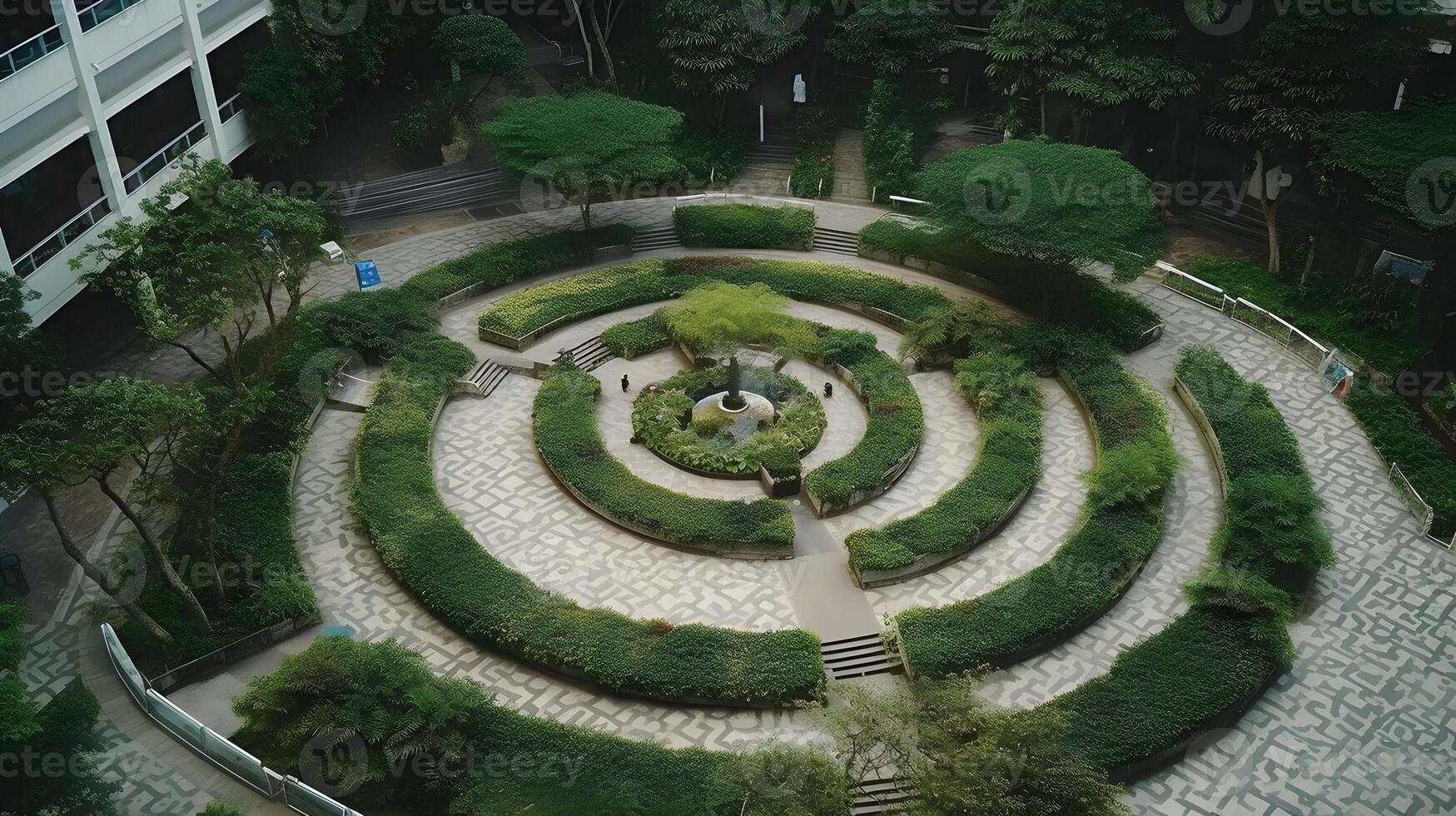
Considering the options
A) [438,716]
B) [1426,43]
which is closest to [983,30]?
[1426,43]

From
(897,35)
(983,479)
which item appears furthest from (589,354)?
(897,35)

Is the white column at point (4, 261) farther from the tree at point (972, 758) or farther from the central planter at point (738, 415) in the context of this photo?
the tree at point (972, 758)

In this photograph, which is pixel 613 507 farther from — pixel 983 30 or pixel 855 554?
pixel 983 30

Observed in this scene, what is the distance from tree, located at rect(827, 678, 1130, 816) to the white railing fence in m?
10.8

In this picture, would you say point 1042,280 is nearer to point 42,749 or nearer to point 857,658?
point 857,658

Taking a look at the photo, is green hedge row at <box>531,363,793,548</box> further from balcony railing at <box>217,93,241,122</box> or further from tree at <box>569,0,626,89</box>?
tree at <box>569,0,626,89</box>

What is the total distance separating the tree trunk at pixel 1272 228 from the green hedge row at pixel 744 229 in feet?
59.1

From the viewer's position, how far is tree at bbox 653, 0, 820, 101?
5197cm

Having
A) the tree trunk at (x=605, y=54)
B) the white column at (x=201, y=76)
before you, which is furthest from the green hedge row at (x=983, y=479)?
the white column at (x=201, y=76)

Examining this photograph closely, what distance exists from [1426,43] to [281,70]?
43.8m

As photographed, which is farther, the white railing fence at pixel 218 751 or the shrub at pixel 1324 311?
the shrub at pixel 1324 311

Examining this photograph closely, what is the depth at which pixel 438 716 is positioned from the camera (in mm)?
→ 23922

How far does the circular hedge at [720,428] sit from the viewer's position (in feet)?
115

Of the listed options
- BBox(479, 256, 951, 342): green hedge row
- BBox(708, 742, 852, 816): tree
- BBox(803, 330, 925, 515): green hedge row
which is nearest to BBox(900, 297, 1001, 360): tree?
BBox(803, 330, 925, 515): green hedge row
